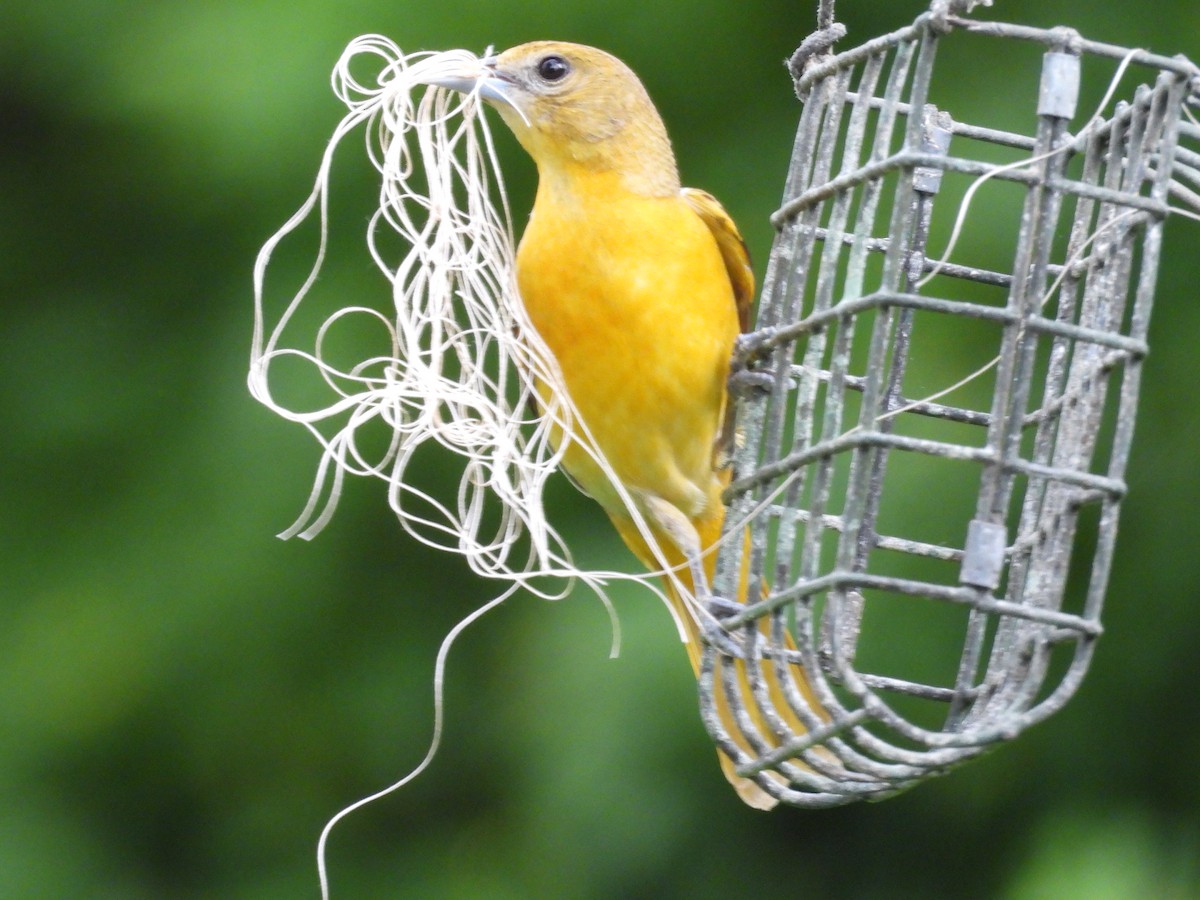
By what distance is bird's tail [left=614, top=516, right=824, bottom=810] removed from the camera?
2.54 meters

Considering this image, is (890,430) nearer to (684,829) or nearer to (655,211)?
(655,211)

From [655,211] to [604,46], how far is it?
128 centimetres

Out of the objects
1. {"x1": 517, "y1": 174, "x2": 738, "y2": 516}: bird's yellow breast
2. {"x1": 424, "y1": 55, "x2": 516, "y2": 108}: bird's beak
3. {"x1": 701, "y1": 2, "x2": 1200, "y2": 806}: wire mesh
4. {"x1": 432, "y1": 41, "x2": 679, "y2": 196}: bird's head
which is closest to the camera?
{"x1": 701, "y1": 2, "x2": 1200, "y2": 806}: wire mesh

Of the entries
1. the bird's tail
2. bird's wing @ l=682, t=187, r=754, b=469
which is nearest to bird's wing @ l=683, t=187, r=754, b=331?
bird's wing @ l=682, t=187, r=754, b=469

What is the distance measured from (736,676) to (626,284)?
Answer: 73cm

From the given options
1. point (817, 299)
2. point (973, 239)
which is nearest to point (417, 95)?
point (817, 299)

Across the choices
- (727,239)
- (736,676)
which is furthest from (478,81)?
(736,676)

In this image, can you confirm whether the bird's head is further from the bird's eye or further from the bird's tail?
the bird's tail

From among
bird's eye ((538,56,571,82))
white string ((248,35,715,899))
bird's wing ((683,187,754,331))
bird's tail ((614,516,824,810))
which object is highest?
bird's eye ((538,56,571,82))

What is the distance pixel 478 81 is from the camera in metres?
2.51

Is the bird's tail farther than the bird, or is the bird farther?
the bird

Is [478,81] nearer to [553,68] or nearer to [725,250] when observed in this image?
[553,68]

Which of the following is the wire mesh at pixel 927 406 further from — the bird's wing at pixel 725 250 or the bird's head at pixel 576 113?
the bird's head at pixel 576 113

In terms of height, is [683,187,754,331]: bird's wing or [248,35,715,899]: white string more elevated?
[683,187,754,331]: bird's wing
